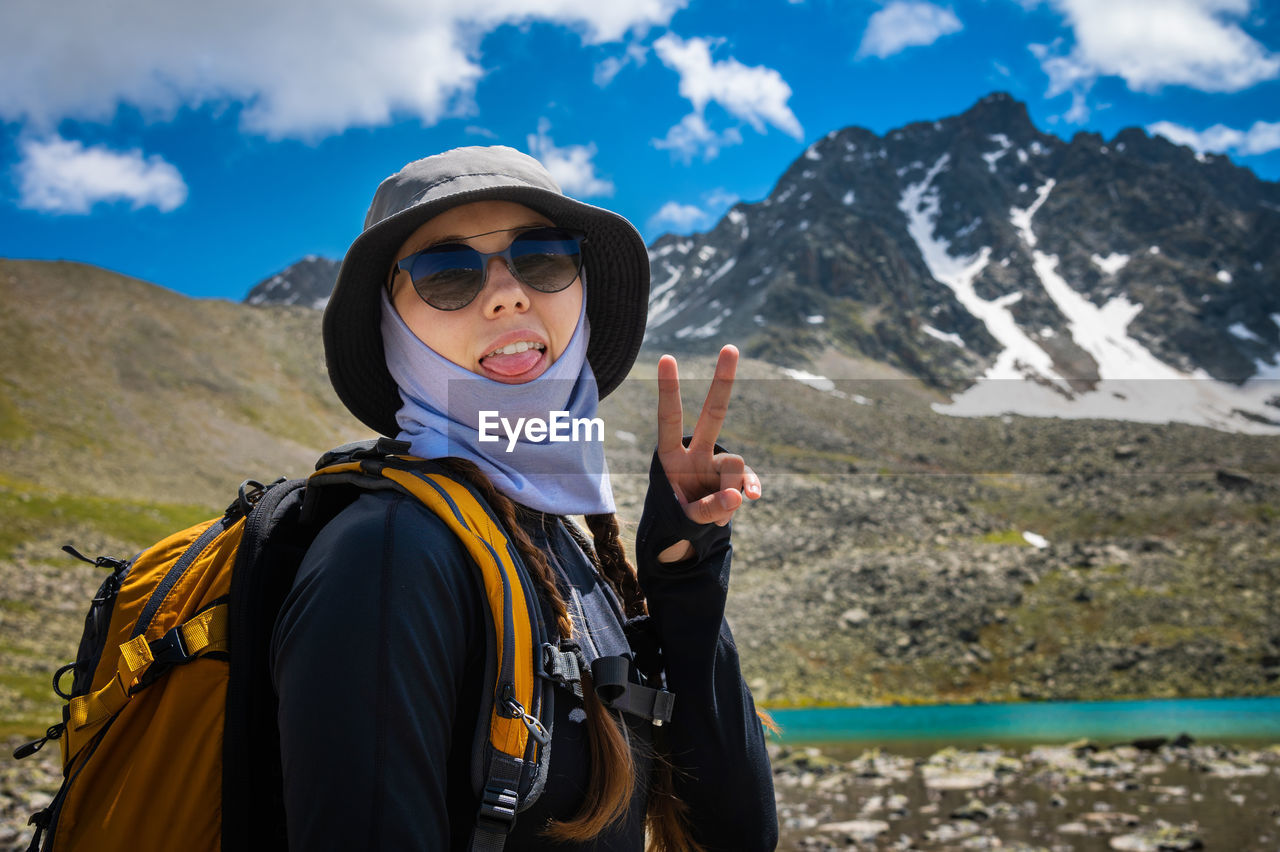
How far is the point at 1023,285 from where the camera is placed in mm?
159250

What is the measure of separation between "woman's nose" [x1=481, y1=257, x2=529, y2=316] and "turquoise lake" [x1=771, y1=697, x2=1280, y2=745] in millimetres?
28462

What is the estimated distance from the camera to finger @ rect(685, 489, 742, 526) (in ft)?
6.45

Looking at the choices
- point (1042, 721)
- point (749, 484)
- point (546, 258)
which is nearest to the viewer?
point (749, 484)

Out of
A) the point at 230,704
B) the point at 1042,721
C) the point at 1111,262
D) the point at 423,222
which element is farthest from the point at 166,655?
the point at 1111,262

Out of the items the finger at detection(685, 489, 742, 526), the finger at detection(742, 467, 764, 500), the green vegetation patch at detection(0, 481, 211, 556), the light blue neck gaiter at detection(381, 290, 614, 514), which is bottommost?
the finger at detection(685, 489, 742, 526)

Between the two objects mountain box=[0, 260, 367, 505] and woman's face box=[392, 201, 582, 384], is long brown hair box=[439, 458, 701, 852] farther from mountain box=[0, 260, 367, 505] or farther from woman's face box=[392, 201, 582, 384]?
mountain box=[0, 260, 367, 505]

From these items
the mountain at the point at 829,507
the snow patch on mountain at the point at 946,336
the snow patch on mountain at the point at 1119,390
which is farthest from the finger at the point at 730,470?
the snow patch on mountain at the point at 946,336

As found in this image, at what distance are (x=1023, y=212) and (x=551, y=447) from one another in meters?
207

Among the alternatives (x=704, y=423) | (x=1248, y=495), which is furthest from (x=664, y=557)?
(x=1248, y=495)

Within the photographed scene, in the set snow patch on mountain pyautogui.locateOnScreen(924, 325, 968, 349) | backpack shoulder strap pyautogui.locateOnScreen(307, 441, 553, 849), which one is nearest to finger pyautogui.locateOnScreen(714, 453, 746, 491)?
backpack shoulder strap pyautogui.locateOnScreen(307, 441, 553, 849)

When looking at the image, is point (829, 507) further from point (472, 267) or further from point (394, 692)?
point (394, 692)

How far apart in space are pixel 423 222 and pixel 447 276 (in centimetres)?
17

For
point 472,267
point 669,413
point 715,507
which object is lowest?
point 715,507

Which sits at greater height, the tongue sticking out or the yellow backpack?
the tongue sticking out
